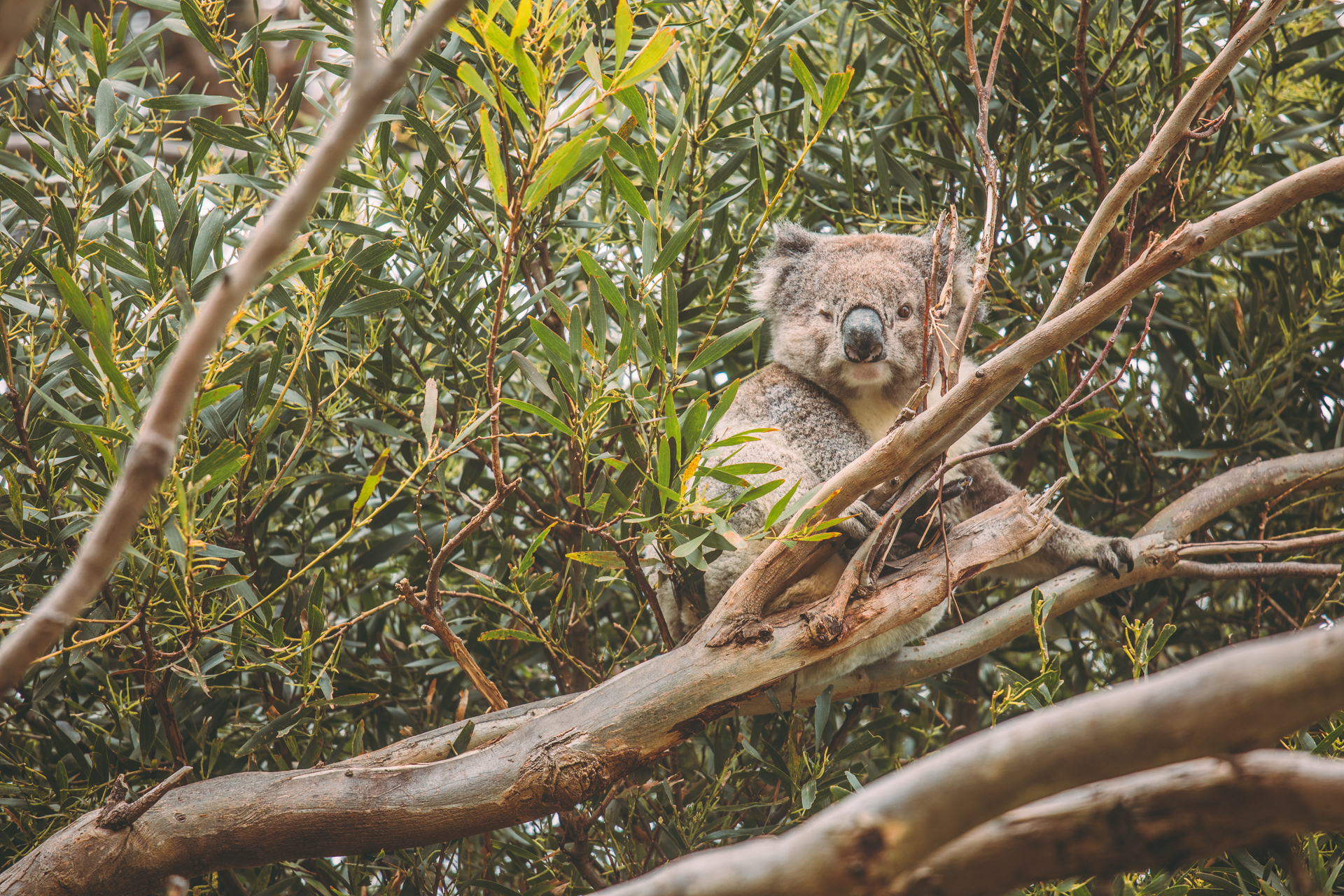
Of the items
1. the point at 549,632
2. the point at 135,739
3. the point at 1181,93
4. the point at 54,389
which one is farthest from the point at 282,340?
the point at 1181,93

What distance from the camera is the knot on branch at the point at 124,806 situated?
60.6 inches

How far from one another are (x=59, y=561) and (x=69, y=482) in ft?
0.58

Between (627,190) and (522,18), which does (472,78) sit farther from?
(627,190)

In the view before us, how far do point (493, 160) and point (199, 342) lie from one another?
79 cm

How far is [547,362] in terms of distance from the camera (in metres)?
2.40

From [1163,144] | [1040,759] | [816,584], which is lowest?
[816,584]

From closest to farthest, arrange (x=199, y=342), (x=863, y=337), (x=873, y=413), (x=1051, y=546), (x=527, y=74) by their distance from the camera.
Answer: (x=199, y=342), (x=527, y=74), (x=1051, y=546), (x=863, y=337), (x=873, y=413)

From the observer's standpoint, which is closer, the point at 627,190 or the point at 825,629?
the point at 627,190

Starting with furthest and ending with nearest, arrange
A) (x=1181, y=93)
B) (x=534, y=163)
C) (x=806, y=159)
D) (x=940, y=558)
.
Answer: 1. (x=806, y=159)
2. (x=1181, y=93)
3. (x=940, y=558)
4. (x=534, y=163)

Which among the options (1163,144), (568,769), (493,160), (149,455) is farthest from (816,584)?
(149,455)

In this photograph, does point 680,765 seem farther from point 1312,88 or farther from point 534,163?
point 1312,88

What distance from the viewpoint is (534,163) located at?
4.64ft

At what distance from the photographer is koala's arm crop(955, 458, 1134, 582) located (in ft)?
7.11

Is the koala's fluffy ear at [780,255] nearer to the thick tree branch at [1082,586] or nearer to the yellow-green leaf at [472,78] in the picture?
the thick tree branch at [1082,586]
